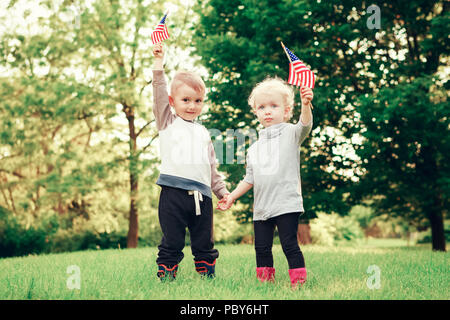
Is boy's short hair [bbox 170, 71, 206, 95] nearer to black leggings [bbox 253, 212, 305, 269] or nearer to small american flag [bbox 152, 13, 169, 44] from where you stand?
small american flag [bbox 152, 13, 169, 44]

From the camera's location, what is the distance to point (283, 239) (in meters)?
3.56

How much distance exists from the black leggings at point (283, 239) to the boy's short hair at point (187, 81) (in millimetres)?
1414

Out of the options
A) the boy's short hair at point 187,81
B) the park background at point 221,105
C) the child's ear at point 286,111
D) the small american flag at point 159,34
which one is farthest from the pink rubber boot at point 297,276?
the park background at point 221,105

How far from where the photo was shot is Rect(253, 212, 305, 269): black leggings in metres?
3.53

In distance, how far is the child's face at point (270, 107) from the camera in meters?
3.85

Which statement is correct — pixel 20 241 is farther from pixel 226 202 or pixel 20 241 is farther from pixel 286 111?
pixel 286 111

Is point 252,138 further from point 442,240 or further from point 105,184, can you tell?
point 105,184

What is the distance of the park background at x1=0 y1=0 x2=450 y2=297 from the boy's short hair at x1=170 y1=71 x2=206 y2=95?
4.77 m

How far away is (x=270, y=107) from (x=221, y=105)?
21.9ft

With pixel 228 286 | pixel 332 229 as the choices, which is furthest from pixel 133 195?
pixel 332 229

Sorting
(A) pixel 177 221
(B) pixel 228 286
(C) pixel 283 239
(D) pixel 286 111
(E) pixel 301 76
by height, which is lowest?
(B) pixel 228 286

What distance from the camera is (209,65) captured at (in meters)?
10.5
